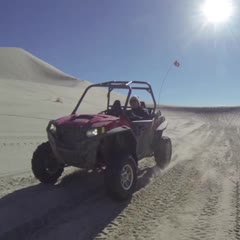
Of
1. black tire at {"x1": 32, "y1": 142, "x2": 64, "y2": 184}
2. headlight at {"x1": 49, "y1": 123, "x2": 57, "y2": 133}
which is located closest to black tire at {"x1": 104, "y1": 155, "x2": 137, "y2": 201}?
headlight at {"x1": 49, "y1": 123, "x2": 57, "y2": 133}

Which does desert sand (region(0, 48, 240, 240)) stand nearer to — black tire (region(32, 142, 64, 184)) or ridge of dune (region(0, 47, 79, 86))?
black tire (region(32, 142, 64, 184))

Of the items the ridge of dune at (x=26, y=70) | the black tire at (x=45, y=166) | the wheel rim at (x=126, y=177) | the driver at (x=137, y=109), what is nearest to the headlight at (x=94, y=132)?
the wheel rim at (x=126, y=177)

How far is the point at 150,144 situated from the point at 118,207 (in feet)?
8.13

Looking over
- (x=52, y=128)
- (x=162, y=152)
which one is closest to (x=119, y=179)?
(x=52, y=128)

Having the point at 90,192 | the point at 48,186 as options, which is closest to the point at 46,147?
the point at 48,186

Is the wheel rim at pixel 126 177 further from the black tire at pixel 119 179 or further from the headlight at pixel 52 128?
the headlight at pixel 52 128

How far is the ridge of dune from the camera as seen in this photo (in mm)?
79069

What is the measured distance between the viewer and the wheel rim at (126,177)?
6160 mm

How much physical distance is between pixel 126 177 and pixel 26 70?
3291 inches

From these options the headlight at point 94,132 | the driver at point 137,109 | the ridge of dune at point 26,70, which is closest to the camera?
the headlight at point 94,132

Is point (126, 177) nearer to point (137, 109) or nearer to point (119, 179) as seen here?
point (119, 179)

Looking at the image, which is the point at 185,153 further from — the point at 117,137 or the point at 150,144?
the point at 117,137

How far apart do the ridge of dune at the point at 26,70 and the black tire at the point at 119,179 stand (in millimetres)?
68556

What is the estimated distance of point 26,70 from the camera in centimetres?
8694
